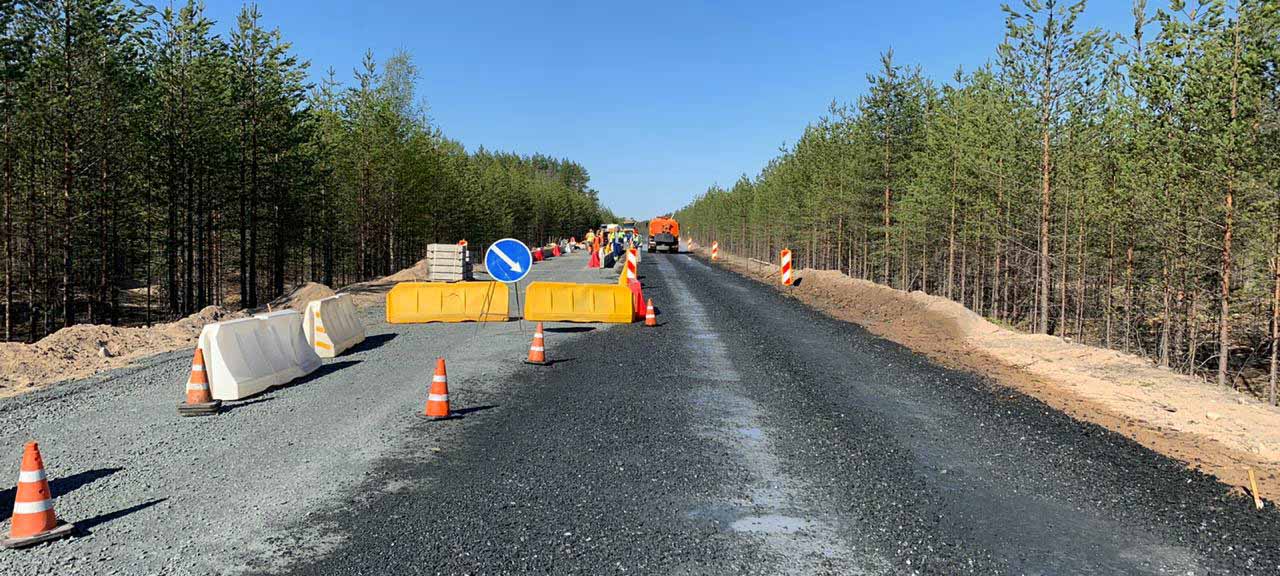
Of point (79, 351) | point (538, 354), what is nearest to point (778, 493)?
point (538, 354)

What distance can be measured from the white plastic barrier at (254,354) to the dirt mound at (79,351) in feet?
10.7

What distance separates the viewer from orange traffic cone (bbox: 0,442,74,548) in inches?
179

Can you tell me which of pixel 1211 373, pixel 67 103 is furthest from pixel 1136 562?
pixel 67 103

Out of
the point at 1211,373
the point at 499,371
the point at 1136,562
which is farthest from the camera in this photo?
the point at 1211,373

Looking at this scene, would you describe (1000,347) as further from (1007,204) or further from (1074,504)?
(1007,204)

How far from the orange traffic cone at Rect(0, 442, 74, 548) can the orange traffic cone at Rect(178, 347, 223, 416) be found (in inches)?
133

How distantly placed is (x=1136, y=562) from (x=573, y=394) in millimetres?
6132

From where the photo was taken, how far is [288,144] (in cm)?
2991

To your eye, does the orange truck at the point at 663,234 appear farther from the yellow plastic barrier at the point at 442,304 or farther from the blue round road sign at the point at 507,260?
the blue round road sign at the point at 507,260

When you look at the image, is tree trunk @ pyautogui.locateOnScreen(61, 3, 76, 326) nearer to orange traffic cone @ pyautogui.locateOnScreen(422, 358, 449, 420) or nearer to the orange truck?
orange traffic cone @ pyautogui.locateOnScreen(422, 358, 449, 420)

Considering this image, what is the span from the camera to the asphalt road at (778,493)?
4465 millimetres

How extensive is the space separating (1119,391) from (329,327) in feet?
39.5

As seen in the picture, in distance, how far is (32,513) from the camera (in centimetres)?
460

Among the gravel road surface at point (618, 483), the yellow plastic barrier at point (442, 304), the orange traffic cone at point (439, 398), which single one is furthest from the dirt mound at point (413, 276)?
the orange traffic cone at point (439, 398)
